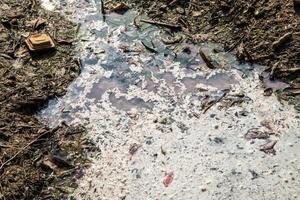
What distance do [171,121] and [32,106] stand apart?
3.82ft

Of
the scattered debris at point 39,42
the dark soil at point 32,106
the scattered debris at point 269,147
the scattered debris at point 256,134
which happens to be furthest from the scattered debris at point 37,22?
the scattered debris at point 269,147

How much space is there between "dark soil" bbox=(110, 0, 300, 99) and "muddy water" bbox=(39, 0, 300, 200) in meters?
0.15

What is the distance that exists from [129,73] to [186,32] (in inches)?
28.7

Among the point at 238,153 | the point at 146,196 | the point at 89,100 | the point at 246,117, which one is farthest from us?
the point at 89,100

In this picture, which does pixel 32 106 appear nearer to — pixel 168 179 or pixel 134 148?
pixel 134 148

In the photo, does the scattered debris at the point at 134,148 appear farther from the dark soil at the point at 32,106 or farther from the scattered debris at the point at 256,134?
the scattered debris at the point at 256,134

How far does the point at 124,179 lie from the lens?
307cm

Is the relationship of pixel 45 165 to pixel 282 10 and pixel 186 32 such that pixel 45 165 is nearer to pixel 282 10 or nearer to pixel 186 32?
pixel 186 32

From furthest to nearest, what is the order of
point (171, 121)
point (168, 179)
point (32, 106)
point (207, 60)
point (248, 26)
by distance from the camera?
point (248, 26)
point (207, 60)
point (32, 106)
point (171, 121)
point (168, 179)

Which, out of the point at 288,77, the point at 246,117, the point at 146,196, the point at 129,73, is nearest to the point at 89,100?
the point at 129,73

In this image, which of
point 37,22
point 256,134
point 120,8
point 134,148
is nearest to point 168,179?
point 134,148

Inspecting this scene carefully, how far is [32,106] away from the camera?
11.6 ft

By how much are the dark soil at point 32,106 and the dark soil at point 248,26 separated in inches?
40.4

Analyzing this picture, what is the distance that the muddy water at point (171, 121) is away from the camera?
3.00m
